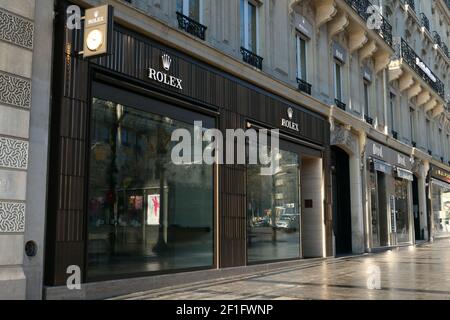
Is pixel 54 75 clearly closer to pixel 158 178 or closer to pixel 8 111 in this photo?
pixel 8 111

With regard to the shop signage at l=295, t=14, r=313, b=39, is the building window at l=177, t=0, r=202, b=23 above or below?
below

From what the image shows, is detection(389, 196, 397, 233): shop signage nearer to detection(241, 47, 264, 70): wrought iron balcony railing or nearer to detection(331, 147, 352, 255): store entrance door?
detection(331, 147, 352, 255): store entrance door

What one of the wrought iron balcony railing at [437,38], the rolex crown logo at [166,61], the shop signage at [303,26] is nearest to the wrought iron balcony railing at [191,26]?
the rolex crown logo at [166,61]

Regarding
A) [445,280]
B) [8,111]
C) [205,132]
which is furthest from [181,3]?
[445,280]

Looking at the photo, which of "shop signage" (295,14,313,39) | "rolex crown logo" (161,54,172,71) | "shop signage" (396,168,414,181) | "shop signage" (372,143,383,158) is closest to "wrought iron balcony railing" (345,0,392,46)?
"shop signage" (295,14,313,39)

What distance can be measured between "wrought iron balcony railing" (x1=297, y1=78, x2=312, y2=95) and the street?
5423mm

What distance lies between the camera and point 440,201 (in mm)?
32781

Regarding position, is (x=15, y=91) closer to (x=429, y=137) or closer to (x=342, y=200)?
(x=342, y=200)

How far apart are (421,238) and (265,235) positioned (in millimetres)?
18737

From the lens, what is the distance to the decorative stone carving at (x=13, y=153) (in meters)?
6.92

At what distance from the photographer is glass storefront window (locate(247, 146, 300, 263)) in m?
12.5

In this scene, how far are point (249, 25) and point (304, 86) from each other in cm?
331

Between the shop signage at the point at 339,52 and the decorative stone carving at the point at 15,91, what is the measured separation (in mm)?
13034

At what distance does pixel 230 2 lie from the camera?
12164 millimetres
